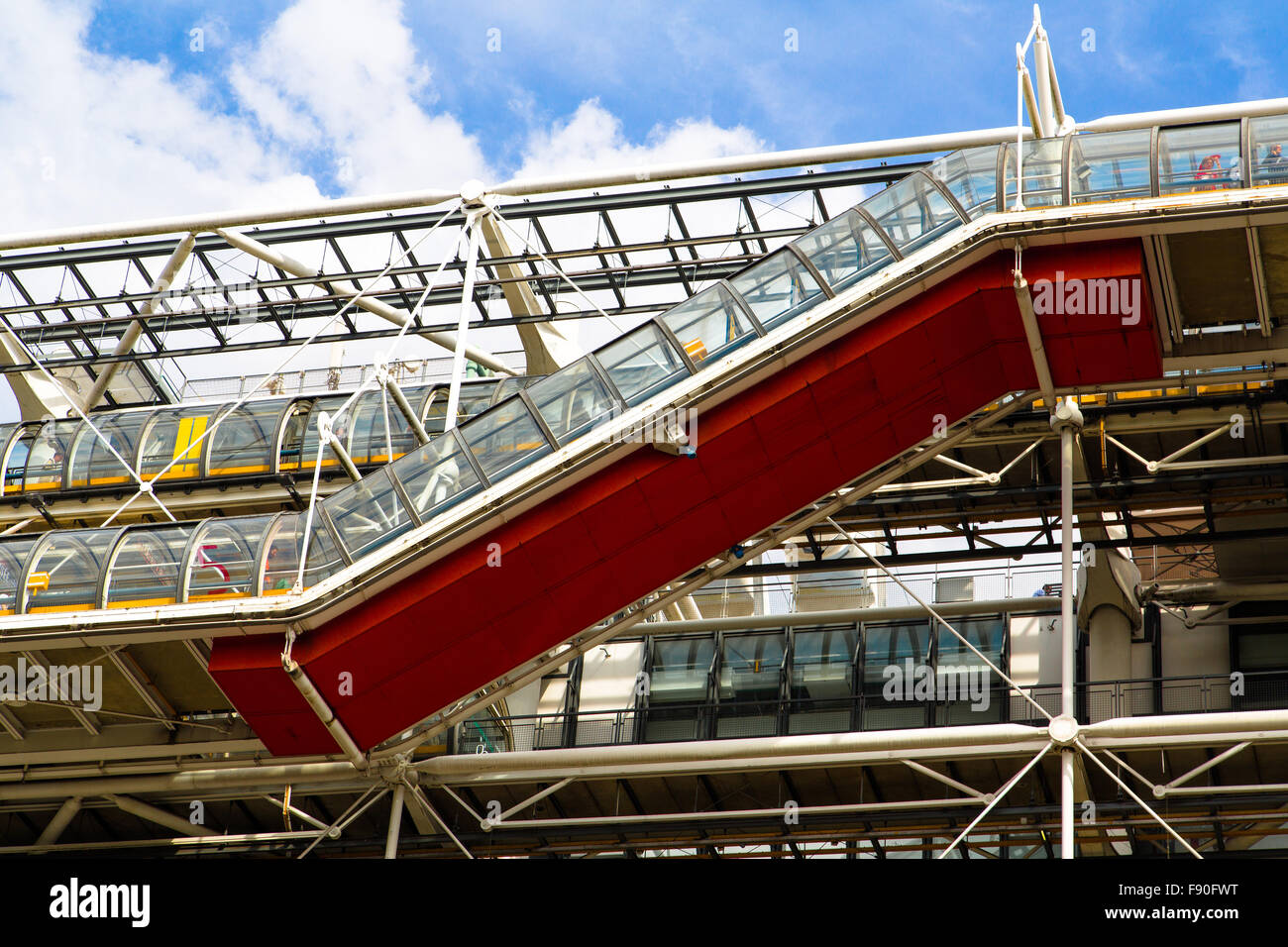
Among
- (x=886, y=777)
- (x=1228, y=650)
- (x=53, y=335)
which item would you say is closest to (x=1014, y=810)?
(x=886, y=777)

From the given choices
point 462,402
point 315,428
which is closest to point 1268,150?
point 462,402

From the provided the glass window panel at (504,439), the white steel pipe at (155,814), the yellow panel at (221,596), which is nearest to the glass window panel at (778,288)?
the glass window panel at (504,439)

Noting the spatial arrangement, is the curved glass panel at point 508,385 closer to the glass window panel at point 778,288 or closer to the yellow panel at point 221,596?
the yellow panel at point 221,596

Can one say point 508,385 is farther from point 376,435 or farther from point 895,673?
point 895,673

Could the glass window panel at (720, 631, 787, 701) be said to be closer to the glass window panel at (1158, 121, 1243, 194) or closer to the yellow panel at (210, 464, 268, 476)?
the yellow panel at (210, 464, 268, 476)

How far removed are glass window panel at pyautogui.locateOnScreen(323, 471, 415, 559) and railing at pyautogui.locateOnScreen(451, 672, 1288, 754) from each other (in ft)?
18.7

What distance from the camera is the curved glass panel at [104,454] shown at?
32.8 meters

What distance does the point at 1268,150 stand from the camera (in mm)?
21281

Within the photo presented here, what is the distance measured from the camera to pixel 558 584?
22.3 m
